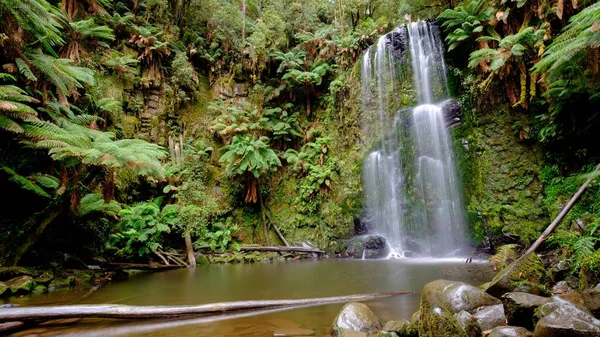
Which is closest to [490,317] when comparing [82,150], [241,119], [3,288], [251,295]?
[251,295]

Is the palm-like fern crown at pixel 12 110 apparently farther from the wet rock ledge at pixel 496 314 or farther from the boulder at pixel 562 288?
the boulder at pixel 562 288

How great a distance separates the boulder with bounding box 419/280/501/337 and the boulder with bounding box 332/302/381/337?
51 cm

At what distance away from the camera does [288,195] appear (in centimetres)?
1302

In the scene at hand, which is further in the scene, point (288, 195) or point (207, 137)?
point (207, 137)

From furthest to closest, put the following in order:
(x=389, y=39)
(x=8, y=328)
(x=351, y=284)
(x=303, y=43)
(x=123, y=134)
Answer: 1. (x=303, y=43)
2. (x=389, y=39)
3. (x=123, y=134)
4. (x=351, y=284)
5. (x=8, y=328)

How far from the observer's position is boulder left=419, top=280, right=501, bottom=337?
2416 millimetres

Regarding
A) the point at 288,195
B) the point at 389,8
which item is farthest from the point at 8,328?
the point at 389,8

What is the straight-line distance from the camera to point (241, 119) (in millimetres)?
12969

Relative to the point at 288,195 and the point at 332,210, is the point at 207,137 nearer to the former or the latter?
the point at 288,195

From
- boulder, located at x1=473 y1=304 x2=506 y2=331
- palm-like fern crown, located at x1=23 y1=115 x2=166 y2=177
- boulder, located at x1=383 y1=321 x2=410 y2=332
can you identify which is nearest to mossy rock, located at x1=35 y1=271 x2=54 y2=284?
palm-like fern crown, located at x1=23 y1=115 x2=166 y2=177

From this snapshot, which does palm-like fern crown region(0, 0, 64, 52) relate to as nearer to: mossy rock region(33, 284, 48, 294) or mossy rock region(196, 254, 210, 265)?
mossy rock region(33, 284, 48, 294)

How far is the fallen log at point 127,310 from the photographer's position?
2.98m

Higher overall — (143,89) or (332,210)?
(143,89)

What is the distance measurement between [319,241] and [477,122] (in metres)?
6.70
